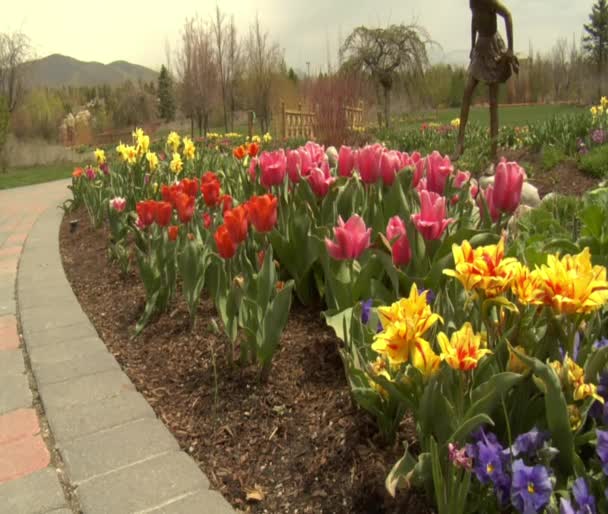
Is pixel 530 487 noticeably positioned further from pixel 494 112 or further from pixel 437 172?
pixel 494 112

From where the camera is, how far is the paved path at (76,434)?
5.26 ft

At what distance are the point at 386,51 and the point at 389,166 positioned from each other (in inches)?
981

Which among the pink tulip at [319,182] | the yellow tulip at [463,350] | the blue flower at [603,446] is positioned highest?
the pink tulip at [319,182]

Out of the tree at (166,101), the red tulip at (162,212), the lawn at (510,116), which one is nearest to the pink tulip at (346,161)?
the red tulip at (162,212)

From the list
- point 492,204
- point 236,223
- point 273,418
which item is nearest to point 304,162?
point 236,223

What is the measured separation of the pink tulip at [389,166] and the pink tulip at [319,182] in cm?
24

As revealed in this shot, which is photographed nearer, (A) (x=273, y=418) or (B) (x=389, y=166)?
(A) (x=273, y=418)

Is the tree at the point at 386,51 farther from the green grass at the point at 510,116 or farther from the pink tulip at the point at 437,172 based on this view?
the pink tulip at the point at 437,172

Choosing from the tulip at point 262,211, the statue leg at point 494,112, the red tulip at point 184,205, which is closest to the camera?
the tulip at point 262,211

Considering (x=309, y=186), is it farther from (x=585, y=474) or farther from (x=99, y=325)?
(x=585, y=474)

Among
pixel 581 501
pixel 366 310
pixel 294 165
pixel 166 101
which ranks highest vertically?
pixel 166 101

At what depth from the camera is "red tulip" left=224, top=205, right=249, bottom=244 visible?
A: 2068 millimetres

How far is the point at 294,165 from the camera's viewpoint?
2.78 m

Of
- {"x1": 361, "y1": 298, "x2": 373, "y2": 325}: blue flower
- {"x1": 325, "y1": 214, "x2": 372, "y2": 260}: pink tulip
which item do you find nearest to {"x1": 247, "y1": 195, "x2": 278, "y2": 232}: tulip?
{"x1": 325, "y1": 214, "x2": 372, "y2": 260}: pink tulip
